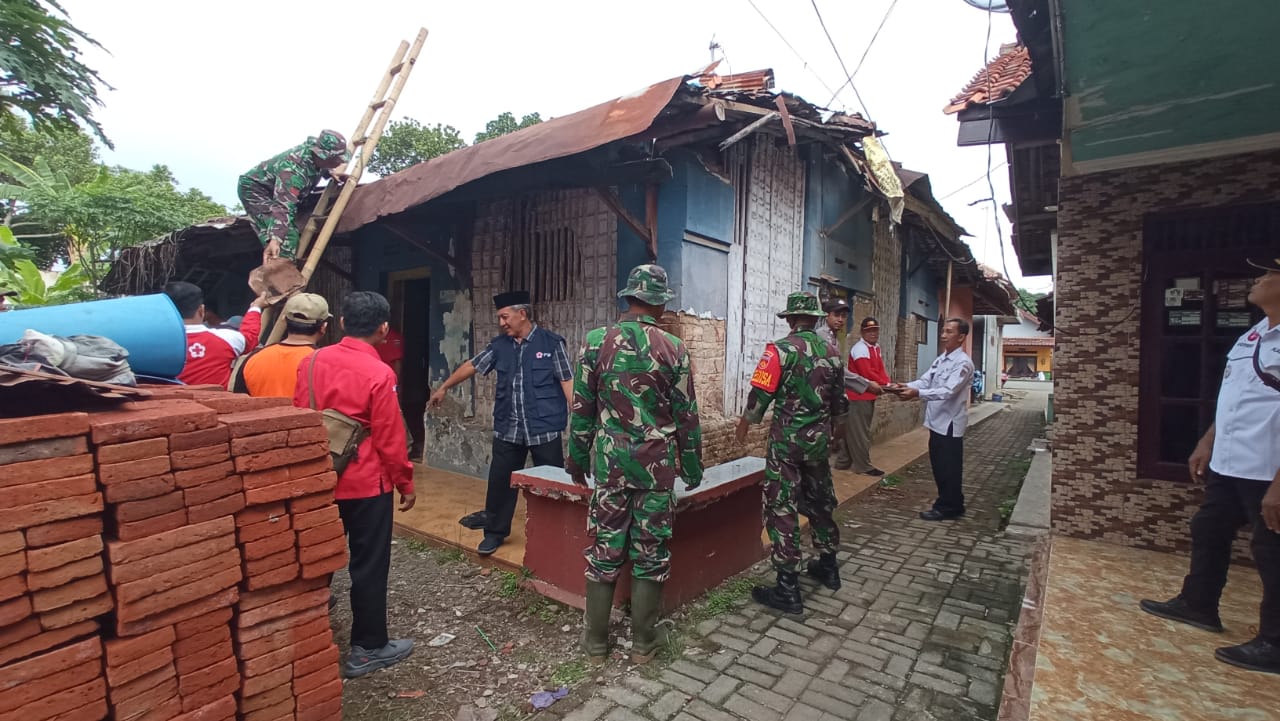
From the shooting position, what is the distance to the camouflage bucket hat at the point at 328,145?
17.1 feet

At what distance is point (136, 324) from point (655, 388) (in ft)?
7.44

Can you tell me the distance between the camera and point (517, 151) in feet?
14.1

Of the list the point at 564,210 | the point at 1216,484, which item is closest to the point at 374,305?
the point at 564,210

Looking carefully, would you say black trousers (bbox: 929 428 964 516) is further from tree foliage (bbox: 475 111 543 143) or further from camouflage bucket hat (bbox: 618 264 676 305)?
tree foliage (bbox: 475 111 543 143)

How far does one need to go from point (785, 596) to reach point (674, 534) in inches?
30.9

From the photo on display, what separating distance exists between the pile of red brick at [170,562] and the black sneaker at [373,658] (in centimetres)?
60

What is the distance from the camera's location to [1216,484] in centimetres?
277

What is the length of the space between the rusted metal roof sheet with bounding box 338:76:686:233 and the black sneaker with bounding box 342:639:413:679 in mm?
3053

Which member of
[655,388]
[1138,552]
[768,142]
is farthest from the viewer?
[768,142]

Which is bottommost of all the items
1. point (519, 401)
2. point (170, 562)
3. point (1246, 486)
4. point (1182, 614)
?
point (1182, 614)

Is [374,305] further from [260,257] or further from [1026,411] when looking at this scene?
[1026,411]

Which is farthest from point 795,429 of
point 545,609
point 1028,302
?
point 1028,302

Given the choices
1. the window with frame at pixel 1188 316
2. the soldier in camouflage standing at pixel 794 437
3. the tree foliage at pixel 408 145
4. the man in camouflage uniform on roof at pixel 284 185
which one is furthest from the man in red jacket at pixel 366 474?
the tree foliage at pixel 408 145

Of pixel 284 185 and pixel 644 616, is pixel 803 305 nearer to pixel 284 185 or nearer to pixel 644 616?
pixel 644 616
